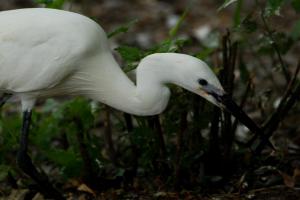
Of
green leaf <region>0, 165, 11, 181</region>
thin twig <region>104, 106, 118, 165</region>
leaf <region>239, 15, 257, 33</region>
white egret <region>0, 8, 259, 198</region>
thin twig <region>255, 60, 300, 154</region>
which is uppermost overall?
leaf <region>239, 15, 257, 33</region>

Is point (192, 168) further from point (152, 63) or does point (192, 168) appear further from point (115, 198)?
point (152, 63)

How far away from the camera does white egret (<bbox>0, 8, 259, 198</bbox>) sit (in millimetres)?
3314

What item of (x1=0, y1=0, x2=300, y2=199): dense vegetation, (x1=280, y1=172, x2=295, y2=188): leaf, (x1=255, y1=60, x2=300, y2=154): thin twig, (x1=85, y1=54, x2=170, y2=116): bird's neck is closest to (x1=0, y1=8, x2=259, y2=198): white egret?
(x1=85, y1=54, x2=170, y2=116): bird's neck

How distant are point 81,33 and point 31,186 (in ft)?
3.87

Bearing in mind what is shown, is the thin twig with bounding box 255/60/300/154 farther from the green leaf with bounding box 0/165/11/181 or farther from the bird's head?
the green leaf with bounding box 0/165/11/181

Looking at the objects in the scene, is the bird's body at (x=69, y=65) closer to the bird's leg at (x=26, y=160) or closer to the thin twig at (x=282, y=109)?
the bird's leg at (x=26, y=160)

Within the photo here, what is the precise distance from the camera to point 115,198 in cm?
399

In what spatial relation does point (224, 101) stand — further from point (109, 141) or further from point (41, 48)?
point (109, 141)

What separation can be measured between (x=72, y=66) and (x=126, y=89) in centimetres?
28

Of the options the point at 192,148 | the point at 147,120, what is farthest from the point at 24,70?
the point at 192,148

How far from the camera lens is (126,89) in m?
3.39

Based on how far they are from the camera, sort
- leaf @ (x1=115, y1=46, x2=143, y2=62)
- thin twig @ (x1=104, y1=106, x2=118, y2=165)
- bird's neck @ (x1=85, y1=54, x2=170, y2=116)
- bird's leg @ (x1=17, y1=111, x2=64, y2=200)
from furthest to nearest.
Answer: thin twig @ (x1=104, y1=106, x2=118, y2=165) → bird's leg @ (x1=17, y1=111, x2=64, y2=200) → leaf @ (x1=115, y1=46, x2=143, y2=62) → bird's neck @ (x1=85, y1=54, x2=170, y2=116)

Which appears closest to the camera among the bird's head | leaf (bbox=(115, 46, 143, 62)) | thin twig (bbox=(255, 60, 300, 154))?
the bird's head

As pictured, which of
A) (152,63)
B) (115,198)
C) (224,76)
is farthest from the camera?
(115,198)
